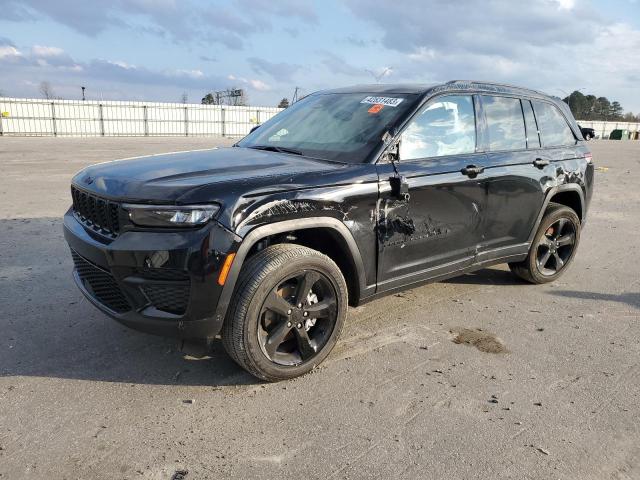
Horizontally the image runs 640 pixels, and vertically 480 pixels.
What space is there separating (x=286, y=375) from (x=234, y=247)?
913 mm

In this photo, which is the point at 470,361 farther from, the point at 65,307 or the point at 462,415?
the point at 65,307

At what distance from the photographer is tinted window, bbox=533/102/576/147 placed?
4.90 m

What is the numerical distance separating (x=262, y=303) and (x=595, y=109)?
365 feet

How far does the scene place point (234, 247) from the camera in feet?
9.17

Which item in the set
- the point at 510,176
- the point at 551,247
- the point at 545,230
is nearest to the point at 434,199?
the point at 510,176

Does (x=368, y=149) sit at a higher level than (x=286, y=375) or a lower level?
higher

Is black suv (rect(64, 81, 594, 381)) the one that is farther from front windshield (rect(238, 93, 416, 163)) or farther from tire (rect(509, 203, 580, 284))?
tire (rect(509, 203, 580, 284))

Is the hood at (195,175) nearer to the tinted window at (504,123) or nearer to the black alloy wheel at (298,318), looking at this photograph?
the black alloy wheel at (298,318)

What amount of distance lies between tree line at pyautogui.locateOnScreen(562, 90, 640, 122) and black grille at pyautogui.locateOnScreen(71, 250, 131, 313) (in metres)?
102

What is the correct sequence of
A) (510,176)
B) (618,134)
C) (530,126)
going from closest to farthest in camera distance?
(510,176)
(530,126)
(618,134)

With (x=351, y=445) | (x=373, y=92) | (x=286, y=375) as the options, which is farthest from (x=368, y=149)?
(x=351, y=445)

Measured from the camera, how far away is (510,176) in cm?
434

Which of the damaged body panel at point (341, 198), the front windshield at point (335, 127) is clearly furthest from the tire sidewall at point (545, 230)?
the front windshield at point (335, 127)

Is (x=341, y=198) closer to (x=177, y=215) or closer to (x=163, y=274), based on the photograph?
(x=177, y=215)
